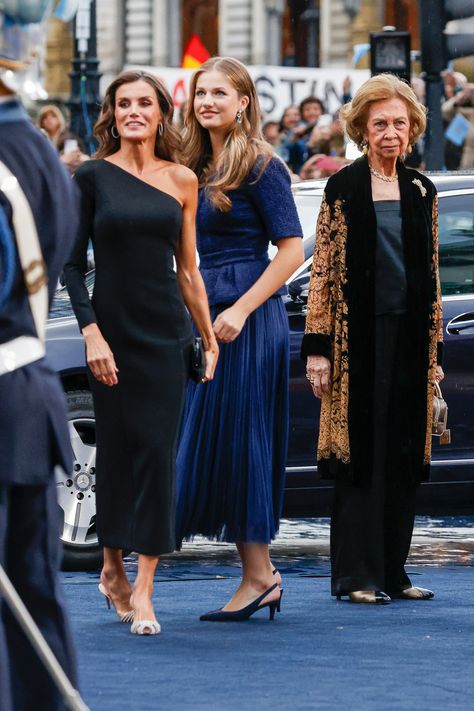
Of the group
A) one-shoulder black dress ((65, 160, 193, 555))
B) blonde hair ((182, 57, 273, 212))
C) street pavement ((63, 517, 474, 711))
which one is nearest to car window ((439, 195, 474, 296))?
street pavement ((63, 517, 474, 711))

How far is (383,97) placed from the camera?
7.91 m

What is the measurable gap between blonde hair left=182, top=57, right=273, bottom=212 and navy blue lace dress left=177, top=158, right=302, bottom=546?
0.14 ft

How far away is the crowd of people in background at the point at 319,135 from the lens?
1762 centimetres

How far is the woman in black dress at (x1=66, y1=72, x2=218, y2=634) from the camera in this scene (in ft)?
22.8

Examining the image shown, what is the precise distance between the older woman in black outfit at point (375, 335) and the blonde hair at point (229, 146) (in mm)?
618

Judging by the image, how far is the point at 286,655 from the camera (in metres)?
6.75

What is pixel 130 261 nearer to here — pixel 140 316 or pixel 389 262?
pixel 140 316

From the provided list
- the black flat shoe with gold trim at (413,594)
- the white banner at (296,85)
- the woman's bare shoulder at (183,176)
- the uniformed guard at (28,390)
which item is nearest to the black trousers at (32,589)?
the uniformed guard at (28,390)

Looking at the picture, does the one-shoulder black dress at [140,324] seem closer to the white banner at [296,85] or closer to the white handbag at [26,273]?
the white handbag at [26,273]

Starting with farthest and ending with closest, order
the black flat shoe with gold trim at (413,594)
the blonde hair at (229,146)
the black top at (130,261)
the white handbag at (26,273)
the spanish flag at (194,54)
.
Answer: the spanish flag at (194,54)
the black flat shoe with gold trim at (413,594)
the blonde hair at (229,146)
the black top at (130,261)
the white handbag at (26,273)

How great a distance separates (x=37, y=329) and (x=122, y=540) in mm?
2557

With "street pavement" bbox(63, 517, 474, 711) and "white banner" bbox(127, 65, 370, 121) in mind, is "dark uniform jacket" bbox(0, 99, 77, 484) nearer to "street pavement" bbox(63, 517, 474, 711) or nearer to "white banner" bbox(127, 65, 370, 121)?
"street pavement" bbox(63, 517, 474, 711)

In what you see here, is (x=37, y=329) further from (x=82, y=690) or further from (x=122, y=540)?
(x=122, y=540)

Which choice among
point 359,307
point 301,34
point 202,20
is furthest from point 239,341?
point 202,20
